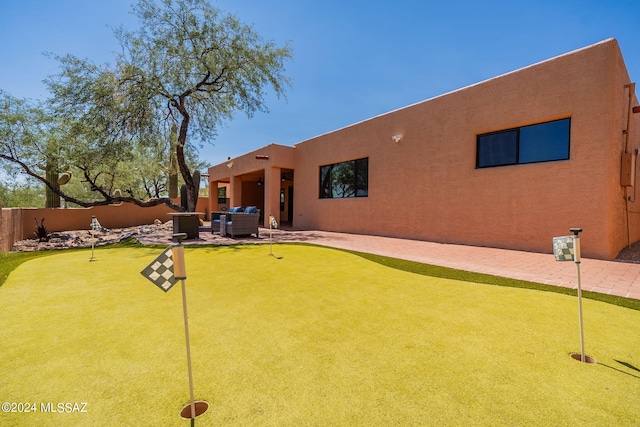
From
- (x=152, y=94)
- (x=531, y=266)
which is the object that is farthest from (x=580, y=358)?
(x=152, y=94)

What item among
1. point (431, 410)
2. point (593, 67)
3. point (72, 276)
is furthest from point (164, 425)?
point (593, 67)

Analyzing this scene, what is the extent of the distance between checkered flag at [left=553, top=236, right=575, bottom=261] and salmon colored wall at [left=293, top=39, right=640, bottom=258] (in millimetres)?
5589

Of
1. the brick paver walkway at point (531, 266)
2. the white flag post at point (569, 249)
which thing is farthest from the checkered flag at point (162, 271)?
the brick paver walkway at point (531, 266)

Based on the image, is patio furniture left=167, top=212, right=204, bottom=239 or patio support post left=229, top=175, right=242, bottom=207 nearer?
patio furniture left=167, top=212, right=204, bottom=239

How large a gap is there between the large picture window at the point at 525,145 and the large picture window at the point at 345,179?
14.8ft

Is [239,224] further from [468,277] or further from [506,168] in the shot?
[506,168]

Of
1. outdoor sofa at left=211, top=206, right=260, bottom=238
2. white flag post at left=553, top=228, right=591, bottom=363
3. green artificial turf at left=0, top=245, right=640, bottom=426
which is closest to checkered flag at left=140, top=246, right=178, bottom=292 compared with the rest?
green artificial turf at left=0, top=245, right=640, bottom=426

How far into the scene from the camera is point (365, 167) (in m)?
11.5

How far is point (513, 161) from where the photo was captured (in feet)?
24.0

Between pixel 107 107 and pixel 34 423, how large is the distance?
489 inches

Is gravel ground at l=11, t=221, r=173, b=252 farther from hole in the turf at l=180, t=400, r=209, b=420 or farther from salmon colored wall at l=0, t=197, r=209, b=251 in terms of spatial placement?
hole in the turf at l=180, t=400, r=209, b=420

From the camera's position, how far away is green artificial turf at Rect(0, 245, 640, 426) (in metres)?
1.54

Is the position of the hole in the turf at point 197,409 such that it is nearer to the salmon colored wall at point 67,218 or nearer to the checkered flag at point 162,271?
the checkered flag at point 162,271

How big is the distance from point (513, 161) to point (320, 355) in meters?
7.85
